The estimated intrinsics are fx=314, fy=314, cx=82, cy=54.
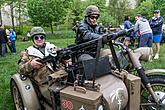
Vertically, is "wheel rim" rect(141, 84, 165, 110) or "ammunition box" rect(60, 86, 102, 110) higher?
"ammunition box" rect(60, 86, 102, 110)

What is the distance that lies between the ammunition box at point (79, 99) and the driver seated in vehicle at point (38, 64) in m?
0.75

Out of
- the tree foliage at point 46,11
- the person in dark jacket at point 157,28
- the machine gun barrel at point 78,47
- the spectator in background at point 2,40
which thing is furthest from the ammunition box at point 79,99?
the tree foliage at point 46,11

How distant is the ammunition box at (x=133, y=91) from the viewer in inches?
153

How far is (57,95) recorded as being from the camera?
3932 millimetres

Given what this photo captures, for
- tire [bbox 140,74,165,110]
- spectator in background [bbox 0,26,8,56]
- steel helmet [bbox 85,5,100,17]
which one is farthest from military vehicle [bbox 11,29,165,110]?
spectator in background [bbox 0,26,8,56]

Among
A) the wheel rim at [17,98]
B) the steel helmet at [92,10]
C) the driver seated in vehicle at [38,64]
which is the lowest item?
the wheel rim at [17,98]

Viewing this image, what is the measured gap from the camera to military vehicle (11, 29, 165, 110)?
140 inches

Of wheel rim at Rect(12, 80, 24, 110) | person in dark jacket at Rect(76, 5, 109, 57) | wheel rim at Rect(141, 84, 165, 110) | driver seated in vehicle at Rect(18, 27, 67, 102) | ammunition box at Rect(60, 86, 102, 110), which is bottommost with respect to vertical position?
A: wheel rim at Rect(12, 80, 24, 110)

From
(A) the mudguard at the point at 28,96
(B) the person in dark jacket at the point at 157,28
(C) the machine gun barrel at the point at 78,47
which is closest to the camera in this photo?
(C) the machine gun barrel at the point at 78,47

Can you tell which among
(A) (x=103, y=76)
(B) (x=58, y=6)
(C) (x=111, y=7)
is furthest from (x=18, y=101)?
(C) (x=111, y=7)

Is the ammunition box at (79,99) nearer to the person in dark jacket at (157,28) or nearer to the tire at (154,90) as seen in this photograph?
the tire at (154,90)

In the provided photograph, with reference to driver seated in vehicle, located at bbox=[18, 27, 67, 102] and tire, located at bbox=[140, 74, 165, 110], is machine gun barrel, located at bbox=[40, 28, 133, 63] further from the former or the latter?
tire, located at bbox=[140, 74, 165, 110]

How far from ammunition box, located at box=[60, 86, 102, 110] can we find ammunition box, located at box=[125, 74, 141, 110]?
562 mm

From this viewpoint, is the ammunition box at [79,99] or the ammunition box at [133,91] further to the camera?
the ammunition box at [133,91]
